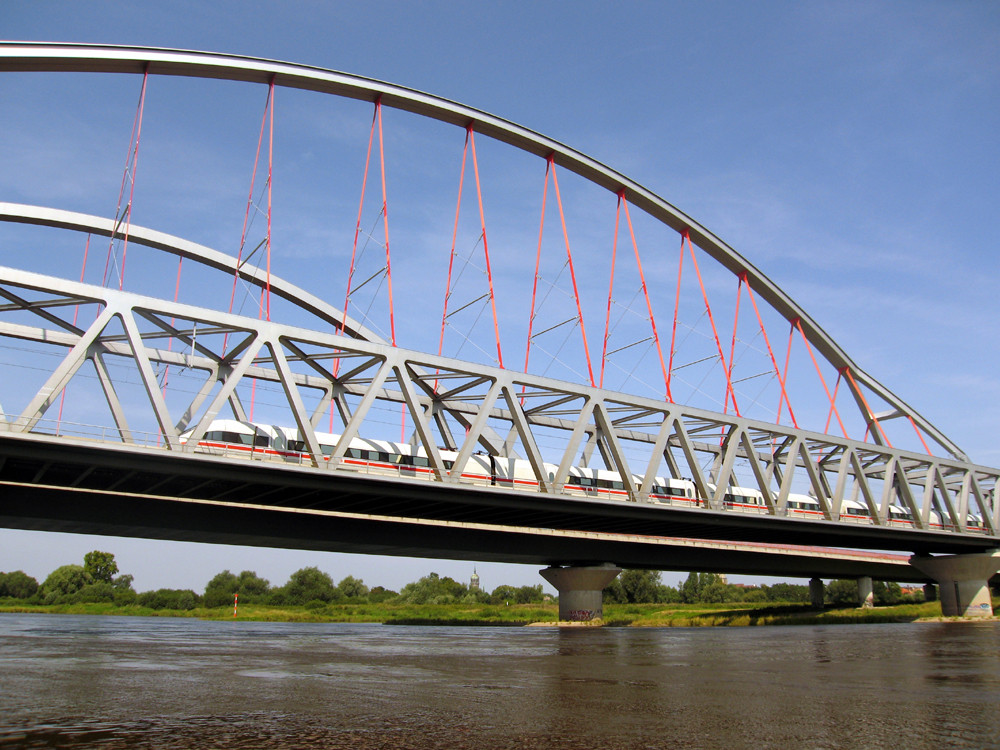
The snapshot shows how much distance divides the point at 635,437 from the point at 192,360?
3585 centimetres

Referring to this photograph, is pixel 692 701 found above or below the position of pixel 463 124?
below

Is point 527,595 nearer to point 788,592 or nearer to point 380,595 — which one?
point 380,595

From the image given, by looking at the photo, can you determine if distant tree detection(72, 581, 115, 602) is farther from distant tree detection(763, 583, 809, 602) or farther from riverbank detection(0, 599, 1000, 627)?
distant tree detection(763, 583, 809, 602)

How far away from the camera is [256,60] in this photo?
3703cm

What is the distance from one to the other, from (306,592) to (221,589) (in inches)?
729

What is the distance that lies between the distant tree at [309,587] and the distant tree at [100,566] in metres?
35.3

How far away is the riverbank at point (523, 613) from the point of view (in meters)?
60.1

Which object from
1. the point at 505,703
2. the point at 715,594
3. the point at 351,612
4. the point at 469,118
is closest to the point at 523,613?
the point at 351,612

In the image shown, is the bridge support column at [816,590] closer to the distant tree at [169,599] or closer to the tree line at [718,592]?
the tree line at [718,592]

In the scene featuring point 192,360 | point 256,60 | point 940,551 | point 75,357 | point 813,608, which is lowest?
point 813,608

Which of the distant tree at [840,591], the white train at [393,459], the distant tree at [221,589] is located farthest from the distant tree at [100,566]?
the distant tree at [840,591]

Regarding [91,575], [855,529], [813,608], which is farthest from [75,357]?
[91,575]

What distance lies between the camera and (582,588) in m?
52.4

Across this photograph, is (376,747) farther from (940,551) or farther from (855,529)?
(940,551)
